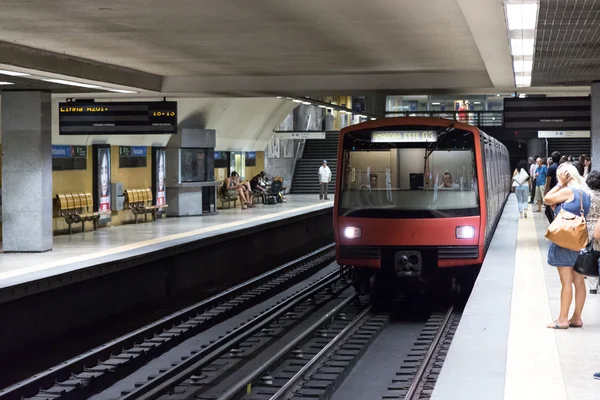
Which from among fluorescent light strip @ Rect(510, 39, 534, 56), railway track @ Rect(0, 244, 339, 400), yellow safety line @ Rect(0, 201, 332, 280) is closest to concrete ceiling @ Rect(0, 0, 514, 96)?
fluorescent light strip @ Rect(510, 39, 534, 56)

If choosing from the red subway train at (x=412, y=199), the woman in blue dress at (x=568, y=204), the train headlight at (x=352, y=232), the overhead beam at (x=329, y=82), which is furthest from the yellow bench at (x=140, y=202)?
the woman in blue dress at (x=568, y=204)

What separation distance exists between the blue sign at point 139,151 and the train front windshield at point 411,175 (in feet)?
33.7

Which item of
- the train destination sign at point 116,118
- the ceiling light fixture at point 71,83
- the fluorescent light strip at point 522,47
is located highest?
the ceiling light fixture at point 71,83

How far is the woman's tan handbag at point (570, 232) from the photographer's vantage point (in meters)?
7.96

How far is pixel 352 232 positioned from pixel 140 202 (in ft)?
35.3

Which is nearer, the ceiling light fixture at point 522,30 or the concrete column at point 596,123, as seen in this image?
the ceiling light fixture at point 522,30

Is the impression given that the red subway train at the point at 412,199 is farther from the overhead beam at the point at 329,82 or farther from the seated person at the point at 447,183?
the overhead beam at the point at 329,82

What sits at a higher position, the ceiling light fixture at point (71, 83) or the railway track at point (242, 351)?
the ceiling light fixture at point (71, 83)

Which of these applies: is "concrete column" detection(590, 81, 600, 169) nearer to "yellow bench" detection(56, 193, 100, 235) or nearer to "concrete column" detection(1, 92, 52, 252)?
"concrete column" detection(1, 92, 52, 252)

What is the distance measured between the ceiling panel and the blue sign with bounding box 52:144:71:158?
9.52 meters

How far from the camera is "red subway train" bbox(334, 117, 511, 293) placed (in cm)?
1324

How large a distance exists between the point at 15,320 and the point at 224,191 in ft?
58.6

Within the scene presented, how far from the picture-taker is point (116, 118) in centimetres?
1656

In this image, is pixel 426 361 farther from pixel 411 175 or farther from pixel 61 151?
pixel 61 151
